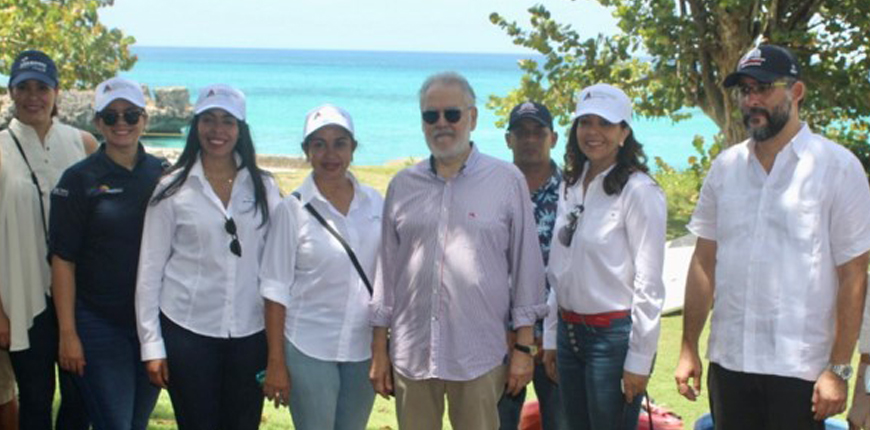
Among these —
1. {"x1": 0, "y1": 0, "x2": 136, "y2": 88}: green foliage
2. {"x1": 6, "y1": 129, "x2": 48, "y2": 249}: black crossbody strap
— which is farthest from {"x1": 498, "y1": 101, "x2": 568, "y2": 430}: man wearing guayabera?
{"x1": 0, "y1": 0, "x2": 136, "y2": 88}: green foliage

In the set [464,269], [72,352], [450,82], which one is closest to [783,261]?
[464,269]

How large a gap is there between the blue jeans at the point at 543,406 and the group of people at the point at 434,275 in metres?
0.02

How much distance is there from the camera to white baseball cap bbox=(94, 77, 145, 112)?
4.48 meters

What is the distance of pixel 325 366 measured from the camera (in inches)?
170

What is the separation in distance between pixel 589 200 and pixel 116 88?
6.96 feet

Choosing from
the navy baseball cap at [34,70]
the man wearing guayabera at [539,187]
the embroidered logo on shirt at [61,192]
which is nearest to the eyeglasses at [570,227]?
the man wearing guayabera at [539,187]

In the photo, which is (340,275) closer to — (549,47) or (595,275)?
(595,275)

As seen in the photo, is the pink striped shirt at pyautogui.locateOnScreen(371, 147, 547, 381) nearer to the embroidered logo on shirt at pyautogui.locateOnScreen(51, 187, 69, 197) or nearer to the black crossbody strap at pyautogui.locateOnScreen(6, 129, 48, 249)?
the embroidered logo on shirt at pyautogui.locateOnScreen(51, 187, 69, 197)

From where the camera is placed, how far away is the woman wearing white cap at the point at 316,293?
430cm

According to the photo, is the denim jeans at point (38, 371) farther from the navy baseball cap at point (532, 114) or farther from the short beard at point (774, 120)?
the short beard at point (774, 120)

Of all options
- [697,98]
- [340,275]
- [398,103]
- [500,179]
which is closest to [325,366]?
[340,275]

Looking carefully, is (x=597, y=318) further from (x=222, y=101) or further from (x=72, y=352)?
(x=72, y=352)

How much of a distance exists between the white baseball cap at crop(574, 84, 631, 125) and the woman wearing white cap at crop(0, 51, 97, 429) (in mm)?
2566

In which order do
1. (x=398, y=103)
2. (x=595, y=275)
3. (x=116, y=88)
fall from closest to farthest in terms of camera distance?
(x=595, y=275)
(x=116, y=88)
(x=398, y=103)
